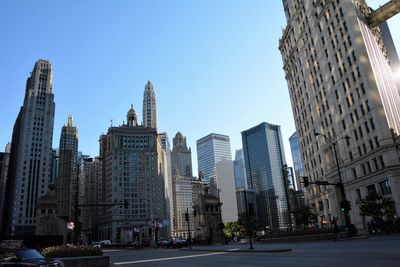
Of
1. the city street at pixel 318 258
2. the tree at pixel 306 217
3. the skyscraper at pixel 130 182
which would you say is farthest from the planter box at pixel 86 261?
the skyscraper at pixel 130 182

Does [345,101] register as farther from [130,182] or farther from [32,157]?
[32,157]

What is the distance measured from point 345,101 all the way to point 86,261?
59.4 meters

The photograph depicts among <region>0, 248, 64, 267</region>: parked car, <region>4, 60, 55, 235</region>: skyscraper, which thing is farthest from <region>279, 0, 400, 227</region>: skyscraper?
<region>4, 60, 55, 235</region>: skyscraper

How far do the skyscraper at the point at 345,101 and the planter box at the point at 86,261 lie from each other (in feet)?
115

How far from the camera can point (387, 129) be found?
54.0m

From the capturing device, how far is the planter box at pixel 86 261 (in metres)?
20.0

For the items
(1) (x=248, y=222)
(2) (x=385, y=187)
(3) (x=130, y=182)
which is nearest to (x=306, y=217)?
(2) (x=385, y=187)

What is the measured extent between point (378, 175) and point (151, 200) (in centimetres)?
13345

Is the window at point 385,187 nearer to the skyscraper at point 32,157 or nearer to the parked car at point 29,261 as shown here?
the parked car at point 29,261

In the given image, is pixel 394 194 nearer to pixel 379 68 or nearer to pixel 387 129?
pixel 387 129

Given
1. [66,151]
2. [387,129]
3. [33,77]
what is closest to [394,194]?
[387,129]

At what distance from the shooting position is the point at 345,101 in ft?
218

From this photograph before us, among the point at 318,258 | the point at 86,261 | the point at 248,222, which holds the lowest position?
the point at 318,258

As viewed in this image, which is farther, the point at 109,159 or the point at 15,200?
the point at 109,159
